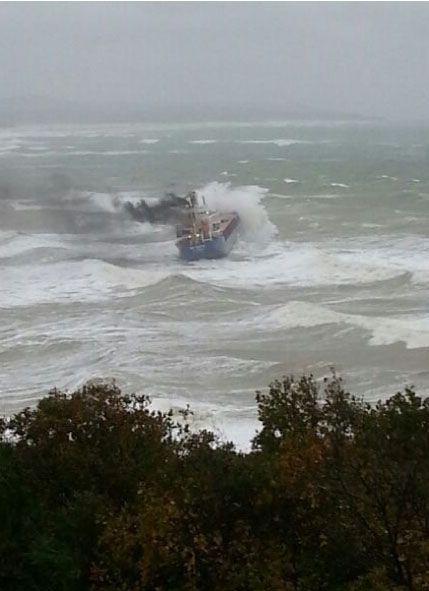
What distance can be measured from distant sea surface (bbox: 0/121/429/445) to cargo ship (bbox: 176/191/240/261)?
100cm

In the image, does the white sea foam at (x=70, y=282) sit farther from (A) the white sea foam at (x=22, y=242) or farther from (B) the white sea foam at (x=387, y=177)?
(B) the white sea foam at (x=387, y=177)

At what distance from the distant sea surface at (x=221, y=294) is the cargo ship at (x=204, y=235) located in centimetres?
100

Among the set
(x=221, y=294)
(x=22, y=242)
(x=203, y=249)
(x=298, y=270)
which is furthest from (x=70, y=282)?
(x=22, y=242)

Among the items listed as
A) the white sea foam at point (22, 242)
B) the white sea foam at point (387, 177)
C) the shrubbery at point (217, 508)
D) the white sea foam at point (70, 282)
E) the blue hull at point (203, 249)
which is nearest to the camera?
the shrubbery at point (217, 508)

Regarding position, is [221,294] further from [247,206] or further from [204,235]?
[247,206]

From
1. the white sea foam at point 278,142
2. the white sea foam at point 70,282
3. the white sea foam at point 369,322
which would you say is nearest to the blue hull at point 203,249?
the white sea foam at point 70,282

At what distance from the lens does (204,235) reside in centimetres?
5516

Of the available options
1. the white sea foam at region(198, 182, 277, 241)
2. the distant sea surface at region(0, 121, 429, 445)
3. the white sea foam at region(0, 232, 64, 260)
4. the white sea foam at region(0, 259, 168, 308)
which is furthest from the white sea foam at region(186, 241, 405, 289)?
the white sea foam at region(0, 232, 64, 260)

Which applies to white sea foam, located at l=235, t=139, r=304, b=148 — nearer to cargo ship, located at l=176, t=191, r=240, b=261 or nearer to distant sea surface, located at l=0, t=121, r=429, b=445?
distant sea surface, located at l=0, t=121, r=429, b=445

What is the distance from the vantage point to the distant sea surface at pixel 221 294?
2883 centimetres

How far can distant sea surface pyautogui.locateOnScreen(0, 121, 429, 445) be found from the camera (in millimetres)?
28828

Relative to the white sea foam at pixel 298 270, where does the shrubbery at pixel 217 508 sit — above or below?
below

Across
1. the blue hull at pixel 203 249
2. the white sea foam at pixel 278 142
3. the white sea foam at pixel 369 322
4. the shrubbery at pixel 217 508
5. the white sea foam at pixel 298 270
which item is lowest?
the shrubbery at pixel 217 508

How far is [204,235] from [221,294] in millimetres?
13594
